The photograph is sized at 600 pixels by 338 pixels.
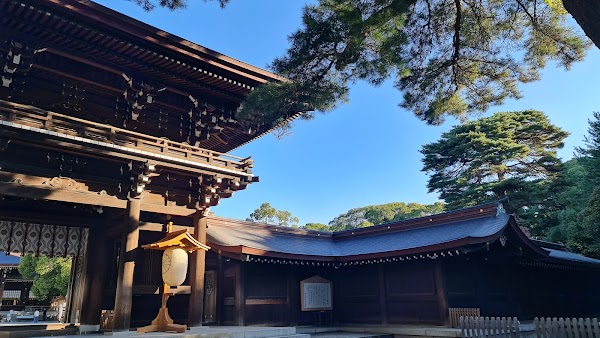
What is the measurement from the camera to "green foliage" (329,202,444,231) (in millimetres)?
62938

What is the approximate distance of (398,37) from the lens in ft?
23.6

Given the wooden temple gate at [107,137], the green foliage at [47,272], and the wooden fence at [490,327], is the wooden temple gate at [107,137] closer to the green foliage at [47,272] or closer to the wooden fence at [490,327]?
the wooden fence at [490,327]

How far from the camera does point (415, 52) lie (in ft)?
27.5

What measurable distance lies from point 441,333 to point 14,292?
3406cm

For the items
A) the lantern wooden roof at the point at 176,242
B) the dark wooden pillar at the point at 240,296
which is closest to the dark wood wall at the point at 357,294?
the dark wooden pillar at the point at 240,296

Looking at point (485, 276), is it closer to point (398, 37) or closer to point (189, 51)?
point (398, 37)

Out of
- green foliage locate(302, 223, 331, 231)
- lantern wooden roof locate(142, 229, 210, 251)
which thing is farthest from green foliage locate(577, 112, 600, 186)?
green foliage locate(302, 223, 331, 231)

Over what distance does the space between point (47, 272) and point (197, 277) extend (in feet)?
65.1

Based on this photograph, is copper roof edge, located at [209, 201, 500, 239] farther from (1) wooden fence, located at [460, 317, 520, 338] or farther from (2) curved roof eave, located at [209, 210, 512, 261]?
(1) wooden fence, located at [460, 317, 520, 338]

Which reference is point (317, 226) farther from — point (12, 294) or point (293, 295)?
point (293, 295)

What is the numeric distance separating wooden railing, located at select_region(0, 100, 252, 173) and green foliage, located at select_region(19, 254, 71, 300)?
18.5 m

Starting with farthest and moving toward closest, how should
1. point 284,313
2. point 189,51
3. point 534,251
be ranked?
1. point 284,313
2. point 534,251
3. point 189,51

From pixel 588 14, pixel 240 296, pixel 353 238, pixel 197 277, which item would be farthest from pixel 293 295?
pixel 588 14

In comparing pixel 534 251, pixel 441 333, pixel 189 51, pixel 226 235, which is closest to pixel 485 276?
pixel 534 251
